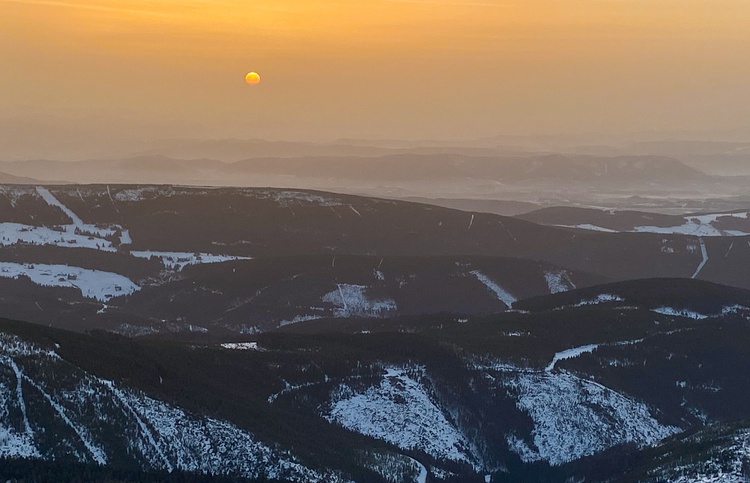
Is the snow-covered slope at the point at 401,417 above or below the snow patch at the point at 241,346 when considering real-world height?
below

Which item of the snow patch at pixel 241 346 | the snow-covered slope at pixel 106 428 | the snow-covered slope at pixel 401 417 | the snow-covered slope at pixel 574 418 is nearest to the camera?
the snow-covered slope at pixel 106 428


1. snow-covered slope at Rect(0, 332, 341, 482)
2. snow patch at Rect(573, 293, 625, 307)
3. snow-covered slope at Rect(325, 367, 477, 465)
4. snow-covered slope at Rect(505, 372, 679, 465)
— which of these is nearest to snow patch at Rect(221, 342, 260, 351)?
snow-covered slope at Rect(325, 367, 477, 465)

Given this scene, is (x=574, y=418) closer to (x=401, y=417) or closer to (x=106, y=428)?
(x=401, y=417)

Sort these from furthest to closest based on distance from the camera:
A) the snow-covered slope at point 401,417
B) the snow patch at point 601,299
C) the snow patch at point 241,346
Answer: the snow patch at point 601,299 → the snow patch at point 241,346 → the snow-covered slope at point 401,417

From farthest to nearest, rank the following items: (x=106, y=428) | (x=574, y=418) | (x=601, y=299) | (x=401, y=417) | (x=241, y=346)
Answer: (x=601, y=299) < (x=241, y=346) < (x=574, y=418) < (x=401, y=417) < (x=106, y=428)

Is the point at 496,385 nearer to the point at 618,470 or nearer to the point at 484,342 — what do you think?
the point at 484,342

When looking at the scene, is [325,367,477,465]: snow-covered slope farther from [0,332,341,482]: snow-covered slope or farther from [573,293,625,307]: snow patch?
[573,293,625,307]: snow patch

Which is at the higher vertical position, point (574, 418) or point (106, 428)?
point (106, 428)

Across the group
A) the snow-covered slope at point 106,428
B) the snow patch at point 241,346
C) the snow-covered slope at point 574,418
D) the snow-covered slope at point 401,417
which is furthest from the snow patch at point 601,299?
the snow-covered slope at point 106,428

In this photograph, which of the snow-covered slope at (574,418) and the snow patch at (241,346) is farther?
the snow patch at (241,346)

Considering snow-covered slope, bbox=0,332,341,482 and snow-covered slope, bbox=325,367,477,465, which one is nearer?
snow-covered slope, bbox=0,332,341,482

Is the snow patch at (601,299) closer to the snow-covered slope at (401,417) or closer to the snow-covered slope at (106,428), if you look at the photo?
the snow-covered slope at (401,417)

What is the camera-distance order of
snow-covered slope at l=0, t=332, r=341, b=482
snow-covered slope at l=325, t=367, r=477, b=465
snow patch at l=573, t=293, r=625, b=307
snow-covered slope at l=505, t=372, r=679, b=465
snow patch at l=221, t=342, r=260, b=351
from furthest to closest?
snow patch at l=573, t=293, r=625, b=307 < snow patch at l=221, t=342, r=260, b=351 < snow-covered slope at l=505, t=372, r=679, b=465 < snow-covered slope at l=325, t=367, r=477, b=465 < snow-covered slope at l=0, t=332, r=341, b=482

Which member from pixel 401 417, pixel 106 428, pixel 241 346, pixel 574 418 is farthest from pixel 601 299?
pixel 106 428
